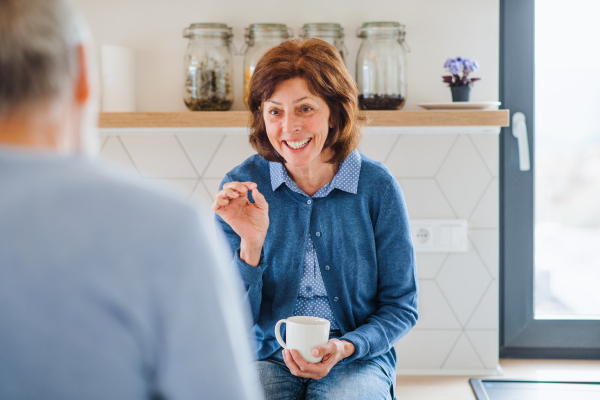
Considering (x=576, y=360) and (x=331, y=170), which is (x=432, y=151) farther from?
(x=576, y=360)

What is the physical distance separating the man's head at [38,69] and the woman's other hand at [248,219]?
2.24 ft

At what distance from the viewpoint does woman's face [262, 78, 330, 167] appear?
122cm

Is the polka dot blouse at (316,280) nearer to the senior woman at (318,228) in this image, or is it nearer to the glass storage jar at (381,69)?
the senior woman at (318,228)

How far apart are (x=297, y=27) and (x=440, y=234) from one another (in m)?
0.77

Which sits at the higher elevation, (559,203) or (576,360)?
(559,203)

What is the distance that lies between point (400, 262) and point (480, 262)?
1.74 feet

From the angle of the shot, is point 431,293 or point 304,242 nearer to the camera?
point 304,242

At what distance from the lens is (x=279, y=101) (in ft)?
4.02

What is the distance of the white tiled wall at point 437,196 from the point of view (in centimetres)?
163

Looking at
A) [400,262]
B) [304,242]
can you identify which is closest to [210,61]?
[304,242]

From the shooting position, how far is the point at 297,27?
5.42 feet

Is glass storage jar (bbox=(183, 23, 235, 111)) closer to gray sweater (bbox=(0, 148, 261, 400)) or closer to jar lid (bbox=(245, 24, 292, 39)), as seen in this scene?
jar lid (bbox=(245, 24, 292, 39))

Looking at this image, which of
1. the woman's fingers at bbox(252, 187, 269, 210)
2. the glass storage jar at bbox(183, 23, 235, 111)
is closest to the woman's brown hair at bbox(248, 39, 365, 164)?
the woman's fingers at bbox(252, 187, 269, 210)

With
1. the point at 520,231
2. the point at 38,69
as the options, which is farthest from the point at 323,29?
the point at 38,69
